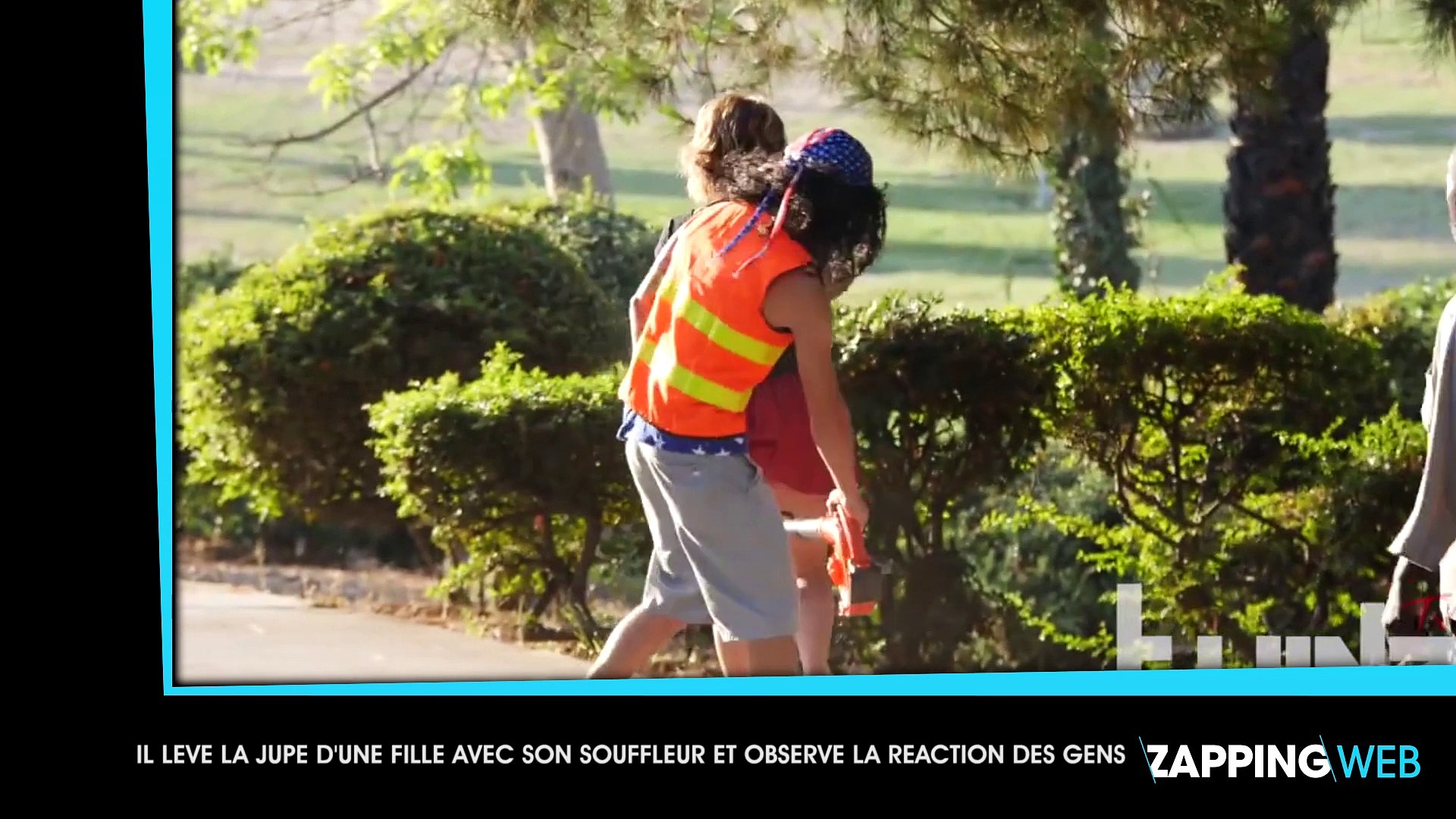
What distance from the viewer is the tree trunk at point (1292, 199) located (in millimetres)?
8047

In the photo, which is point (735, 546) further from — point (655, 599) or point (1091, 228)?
point (1091, 228)

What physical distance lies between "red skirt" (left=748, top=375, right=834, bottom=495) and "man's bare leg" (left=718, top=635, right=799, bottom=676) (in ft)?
2.21

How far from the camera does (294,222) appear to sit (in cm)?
1345

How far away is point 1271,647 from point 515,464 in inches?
93.4

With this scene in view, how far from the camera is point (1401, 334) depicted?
7336mm

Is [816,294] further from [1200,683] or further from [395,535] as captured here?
[395,535]

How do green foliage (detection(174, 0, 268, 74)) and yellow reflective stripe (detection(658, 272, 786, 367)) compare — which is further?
green foliage (detection(174, 0, 268, 74))

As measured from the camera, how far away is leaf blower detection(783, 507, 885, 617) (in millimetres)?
4977

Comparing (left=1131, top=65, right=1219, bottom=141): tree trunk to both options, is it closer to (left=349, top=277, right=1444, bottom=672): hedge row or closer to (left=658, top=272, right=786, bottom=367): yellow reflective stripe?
(left=349, top=277, right=1444, bottom=672): hedge row

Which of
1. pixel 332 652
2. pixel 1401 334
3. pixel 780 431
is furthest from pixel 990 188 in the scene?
pixel 780 431
